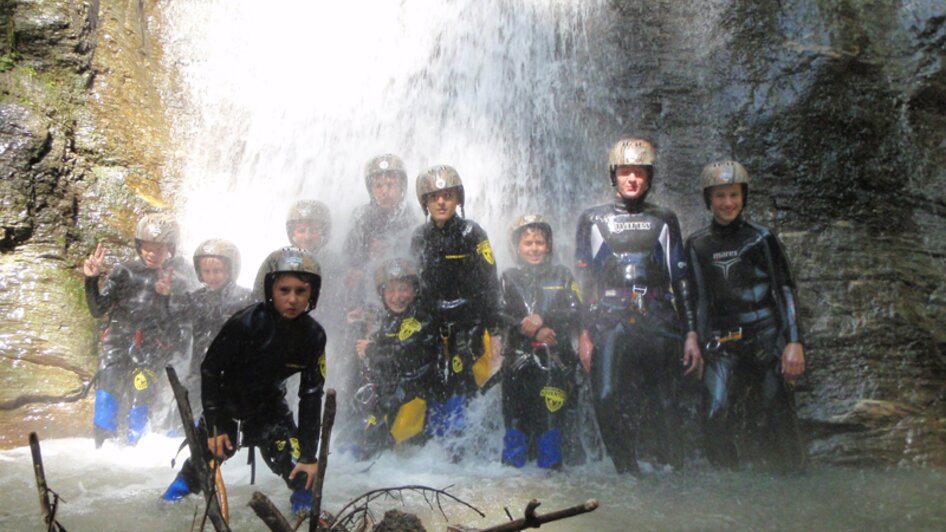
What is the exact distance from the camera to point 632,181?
213 inches

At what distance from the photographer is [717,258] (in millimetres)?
5363

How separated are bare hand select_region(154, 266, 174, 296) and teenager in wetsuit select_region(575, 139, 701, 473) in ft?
12.2

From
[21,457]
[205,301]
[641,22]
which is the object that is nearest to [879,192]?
[641,22]

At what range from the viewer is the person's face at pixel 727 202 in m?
5.41

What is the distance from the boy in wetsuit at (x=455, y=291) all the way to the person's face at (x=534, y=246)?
30 cm

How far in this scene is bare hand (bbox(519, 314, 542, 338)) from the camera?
520 centimetres

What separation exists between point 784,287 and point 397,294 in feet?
9.80

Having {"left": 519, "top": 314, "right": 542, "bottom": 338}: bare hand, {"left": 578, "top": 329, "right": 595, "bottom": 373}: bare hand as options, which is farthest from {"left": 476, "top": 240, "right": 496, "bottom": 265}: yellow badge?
{"left": 578, "top": 329, "right": 595, "bottom": 373}: bare hand

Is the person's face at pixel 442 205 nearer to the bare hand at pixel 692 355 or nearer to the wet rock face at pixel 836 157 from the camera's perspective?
the bare hand at pixel 692 355

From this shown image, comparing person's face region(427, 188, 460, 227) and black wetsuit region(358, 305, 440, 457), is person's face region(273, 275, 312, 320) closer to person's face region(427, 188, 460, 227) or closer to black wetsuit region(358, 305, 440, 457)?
black wetsuit region(358, 305, 440, 457)

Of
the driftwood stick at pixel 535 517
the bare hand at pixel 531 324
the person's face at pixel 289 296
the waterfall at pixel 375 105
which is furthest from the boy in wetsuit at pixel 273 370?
the waterfall at pixel 375 105

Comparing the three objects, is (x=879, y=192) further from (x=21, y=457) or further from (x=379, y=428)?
(x=21, y=457)

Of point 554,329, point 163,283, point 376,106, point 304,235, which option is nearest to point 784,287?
point 554,329

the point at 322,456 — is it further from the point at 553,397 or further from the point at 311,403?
the point at 553,397
